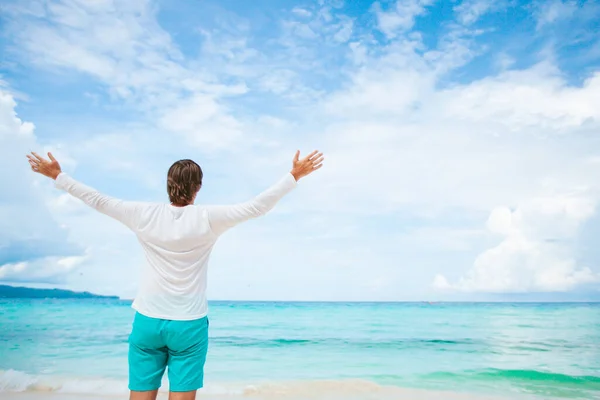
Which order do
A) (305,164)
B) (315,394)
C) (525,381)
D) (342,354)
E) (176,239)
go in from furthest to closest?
(342,354)
(525,381)
(315,394)
(305,164)
(176,239)

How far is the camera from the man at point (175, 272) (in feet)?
5.15

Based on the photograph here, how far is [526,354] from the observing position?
788cm

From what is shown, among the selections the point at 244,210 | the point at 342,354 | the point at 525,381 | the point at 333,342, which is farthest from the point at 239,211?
the point at 333,342

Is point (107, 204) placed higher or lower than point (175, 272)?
higher

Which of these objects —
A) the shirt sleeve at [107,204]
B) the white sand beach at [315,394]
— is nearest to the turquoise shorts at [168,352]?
the shirt sleeve at [107,204]

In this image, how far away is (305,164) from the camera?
5.58 feet

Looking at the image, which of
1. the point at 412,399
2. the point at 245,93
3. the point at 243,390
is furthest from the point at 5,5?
the point at 412,399

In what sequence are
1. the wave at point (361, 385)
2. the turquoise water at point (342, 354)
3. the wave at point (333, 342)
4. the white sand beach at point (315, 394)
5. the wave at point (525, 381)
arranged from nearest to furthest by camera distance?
the white sand beach at point (315, 394)
the wave at point (361, 385)
the wave at point (525, 381)
the turquoise water at point (342, 354)
the wave at point (333, 342)

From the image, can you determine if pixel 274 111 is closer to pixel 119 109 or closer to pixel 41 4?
pixel 119 109

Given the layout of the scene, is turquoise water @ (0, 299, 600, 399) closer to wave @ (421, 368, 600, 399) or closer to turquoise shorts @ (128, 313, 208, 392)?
wave @ (421, 368, 600, 399)

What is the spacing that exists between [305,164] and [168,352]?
731 millimetres

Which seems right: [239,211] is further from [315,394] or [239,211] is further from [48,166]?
[315,394]

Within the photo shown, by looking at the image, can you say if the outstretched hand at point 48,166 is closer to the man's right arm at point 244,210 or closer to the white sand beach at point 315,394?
the man's right arm at point 244,210

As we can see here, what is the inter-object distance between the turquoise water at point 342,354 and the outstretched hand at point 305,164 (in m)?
3.83
